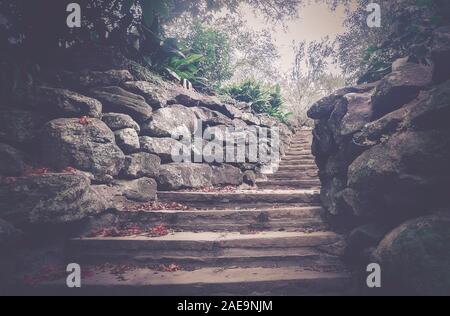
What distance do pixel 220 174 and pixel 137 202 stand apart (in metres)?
2.20

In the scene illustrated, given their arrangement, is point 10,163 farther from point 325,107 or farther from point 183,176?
point 325,107

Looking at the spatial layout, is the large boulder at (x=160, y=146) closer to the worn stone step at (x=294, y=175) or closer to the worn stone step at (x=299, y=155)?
the worn stone step at (x=294, y=175)

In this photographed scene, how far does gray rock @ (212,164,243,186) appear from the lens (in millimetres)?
6348

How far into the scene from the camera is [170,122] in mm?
5832

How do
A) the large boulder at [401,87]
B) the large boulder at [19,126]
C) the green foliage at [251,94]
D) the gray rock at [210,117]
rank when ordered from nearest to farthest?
the large boulder at [401,87] < the large boulder at [19,126] < the gray rock at [210,117] < the green foliage at [251,94]

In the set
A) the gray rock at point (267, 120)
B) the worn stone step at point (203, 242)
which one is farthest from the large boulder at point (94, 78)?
the gray rock at point (267, 120)

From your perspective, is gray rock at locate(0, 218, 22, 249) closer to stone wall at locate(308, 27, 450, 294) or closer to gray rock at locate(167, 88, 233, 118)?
gray rock at locate(167, 88, 233, 118)

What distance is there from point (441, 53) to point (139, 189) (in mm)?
4657

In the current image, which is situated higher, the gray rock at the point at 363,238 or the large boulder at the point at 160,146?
the large boulder at the point at 160,146

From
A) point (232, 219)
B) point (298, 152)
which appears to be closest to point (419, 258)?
point (232, 219)

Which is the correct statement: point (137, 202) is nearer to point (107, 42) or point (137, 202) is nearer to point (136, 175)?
point (136, 175)

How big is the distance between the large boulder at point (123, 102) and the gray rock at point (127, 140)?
0.43m

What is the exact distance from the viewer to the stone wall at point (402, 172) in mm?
2643
